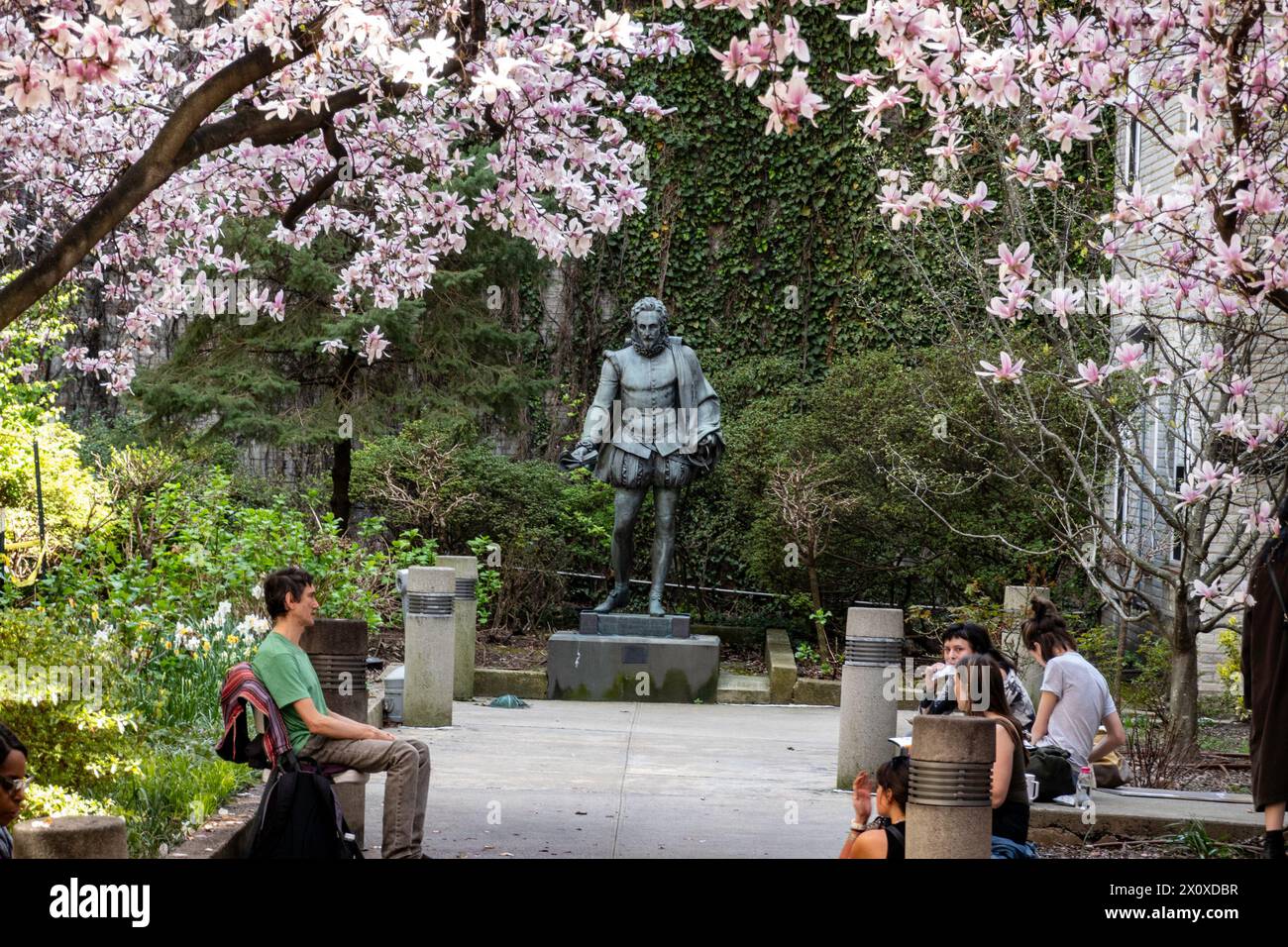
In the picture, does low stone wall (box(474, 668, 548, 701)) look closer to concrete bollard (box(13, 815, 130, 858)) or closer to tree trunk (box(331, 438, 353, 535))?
tree trunk (box(331, 438, 353, 535))

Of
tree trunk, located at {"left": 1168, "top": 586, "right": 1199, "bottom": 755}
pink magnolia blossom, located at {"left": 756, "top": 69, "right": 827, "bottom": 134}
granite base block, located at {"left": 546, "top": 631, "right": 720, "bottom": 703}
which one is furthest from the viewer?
granite base block, located at {"left": 546, "top": 631, "right": 720, "bottom": 703}

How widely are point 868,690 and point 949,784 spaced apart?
12.7 ft

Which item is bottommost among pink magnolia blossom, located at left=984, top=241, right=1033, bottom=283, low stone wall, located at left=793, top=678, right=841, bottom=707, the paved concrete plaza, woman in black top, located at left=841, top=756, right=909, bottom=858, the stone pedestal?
the paved concrete plaza

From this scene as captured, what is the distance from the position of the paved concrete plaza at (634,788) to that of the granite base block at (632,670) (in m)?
0.69

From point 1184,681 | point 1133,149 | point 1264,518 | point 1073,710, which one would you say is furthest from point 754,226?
point 1264,518

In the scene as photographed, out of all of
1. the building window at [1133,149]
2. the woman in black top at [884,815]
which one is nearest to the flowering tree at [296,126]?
the woman in black top at [884,815]

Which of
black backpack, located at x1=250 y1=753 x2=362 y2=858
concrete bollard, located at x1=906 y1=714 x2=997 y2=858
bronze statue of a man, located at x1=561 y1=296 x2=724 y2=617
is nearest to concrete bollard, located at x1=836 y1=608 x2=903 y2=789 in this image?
concrete bollard, located at x1=906 y1=714 x2=997 y2=858

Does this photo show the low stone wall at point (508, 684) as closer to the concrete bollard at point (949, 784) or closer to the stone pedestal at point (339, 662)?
the stone pedestal at point (339, 662)

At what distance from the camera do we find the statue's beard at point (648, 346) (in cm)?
1425

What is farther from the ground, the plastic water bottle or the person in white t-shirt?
the person in white t-shirt

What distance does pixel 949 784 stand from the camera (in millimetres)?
5141

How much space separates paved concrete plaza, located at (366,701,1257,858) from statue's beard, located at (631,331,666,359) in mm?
3534

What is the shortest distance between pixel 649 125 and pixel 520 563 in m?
6.42

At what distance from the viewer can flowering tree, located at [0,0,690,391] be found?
5535 mm
